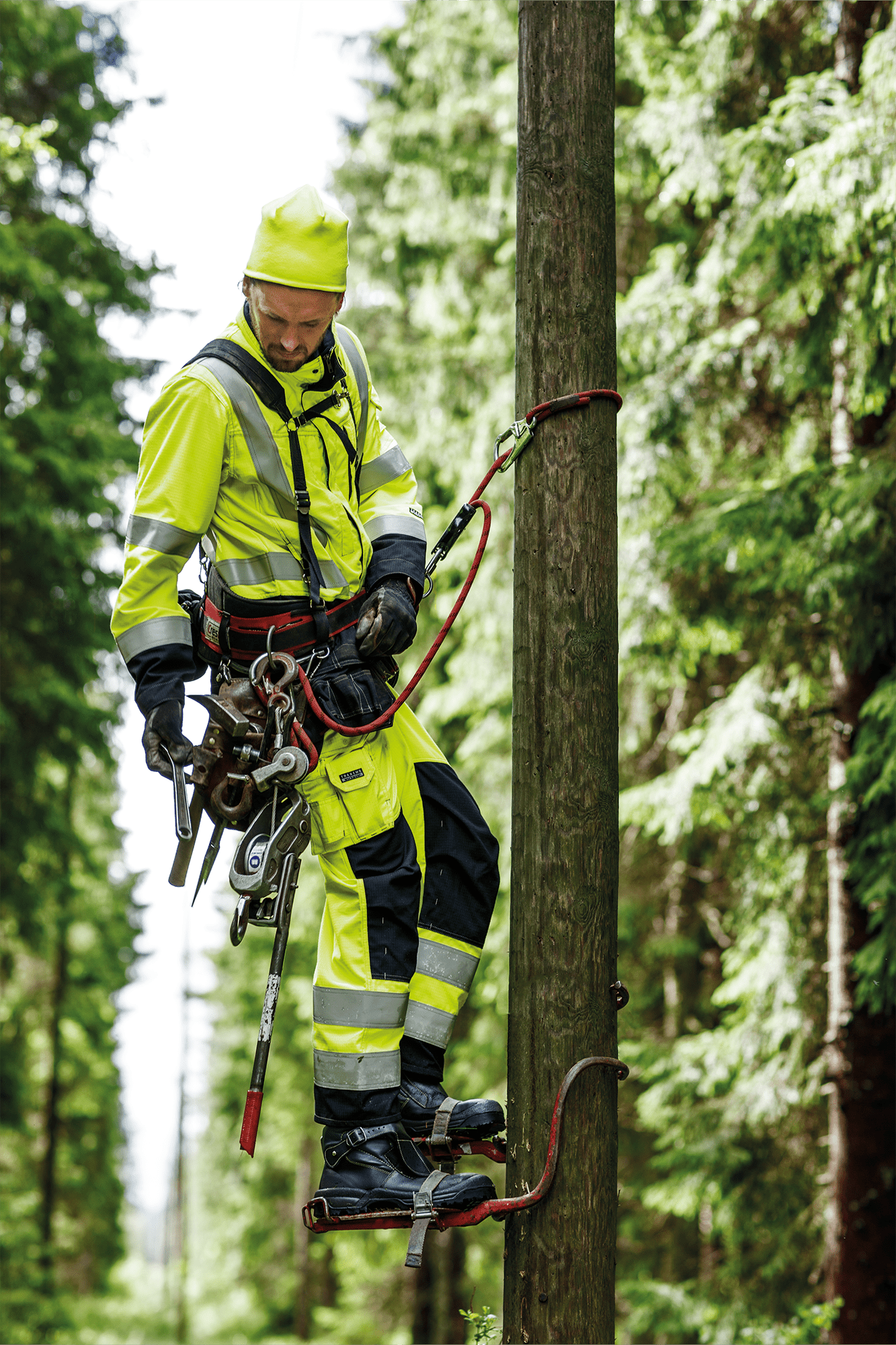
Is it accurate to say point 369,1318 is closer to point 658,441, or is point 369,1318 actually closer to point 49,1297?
point 49,1297

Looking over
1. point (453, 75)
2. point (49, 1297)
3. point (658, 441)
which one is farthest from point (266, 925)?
point (49, 1297)

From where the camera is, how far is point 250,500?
11.5 feet

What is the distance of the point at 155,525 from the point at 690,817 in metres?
5.18

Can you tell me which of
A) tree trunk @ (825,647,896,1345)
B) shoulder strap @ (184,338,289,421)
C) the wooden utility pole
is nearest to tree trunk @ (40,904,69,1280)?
tree trunk @ (825,647,896,1345)

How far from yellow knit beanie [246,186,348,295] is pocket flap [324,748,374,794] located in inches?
51.2

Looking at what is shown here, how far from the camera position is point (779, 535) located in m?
6.60

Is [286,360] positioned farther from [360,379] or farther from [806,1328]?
[806,1328]

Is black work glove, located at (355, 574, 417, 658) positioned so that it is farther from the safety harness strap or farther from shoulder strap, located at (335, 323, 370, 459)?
shoulder strap, located at (335, 323, 370, 459)

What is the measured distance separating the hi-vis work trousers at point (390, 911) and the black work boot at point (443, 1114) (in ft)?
0.18

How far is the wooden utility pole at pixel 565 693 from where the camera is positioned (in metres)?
3.03

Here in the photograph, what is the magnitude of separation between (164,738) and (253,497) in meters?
0.76

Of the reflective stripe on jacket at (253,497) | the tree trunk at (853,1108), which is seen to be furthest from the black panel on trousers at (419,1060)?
the tree trunk at (853,1108)

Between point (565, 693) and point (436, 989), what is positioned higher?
point (565, 693)

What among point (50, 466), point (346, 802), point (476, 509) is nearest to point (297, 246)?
point (476, 509)
